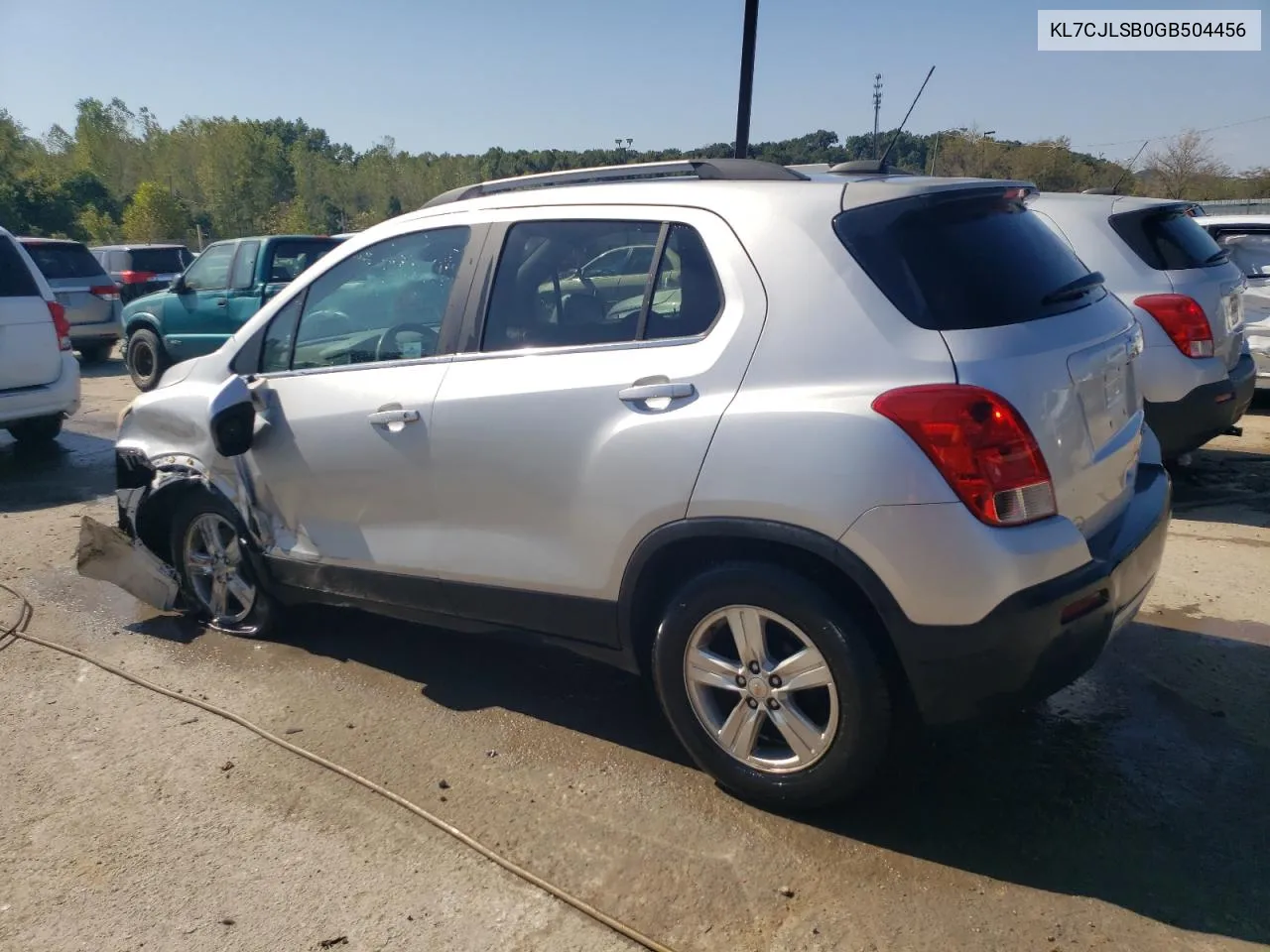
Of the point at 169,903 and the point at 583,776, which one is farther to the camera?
the point at 583,776

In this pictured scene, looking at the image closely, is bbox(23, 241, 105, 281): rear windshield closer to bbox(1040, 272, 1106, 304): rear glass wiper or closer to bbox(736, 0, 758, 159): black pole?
bbox(736, 0, 758, 159): black pole

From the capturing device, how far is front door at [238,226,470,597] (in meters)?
3.67

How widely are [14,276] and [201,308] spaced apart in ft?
12.7

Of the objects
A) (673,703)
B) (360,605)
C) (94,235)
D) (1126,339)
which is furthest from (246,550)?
(94,235)

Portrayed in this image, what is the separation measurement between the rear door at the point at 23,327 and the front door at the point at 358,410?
5.15 m

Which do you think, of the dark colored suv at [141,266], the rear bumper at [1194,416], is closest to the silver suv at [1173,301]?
the rear bumper at [1194,416]

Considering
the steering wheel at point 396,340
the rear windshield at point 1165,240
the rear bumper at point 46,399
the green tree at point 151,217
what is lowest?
the rear bumper at point 46,399

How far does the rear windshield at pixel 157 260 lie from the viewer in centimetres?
1831

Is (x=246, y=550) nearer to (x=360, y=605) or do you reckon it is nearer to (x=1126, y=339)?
(x=360, y=605)

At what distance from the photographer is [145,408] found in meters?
4.74

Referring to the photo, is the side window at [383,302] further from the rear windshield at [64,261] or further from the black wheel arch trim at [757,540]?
the rear windshield at [64,261]

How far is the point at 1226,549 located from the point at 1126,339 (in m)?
2.72

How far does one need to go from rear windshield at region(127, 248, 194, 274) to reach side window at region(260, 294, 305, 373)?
15507 millimetres

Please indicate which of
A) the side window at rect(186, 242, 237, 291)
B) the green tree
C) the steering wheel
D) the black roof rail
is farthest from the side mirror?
the green tree
